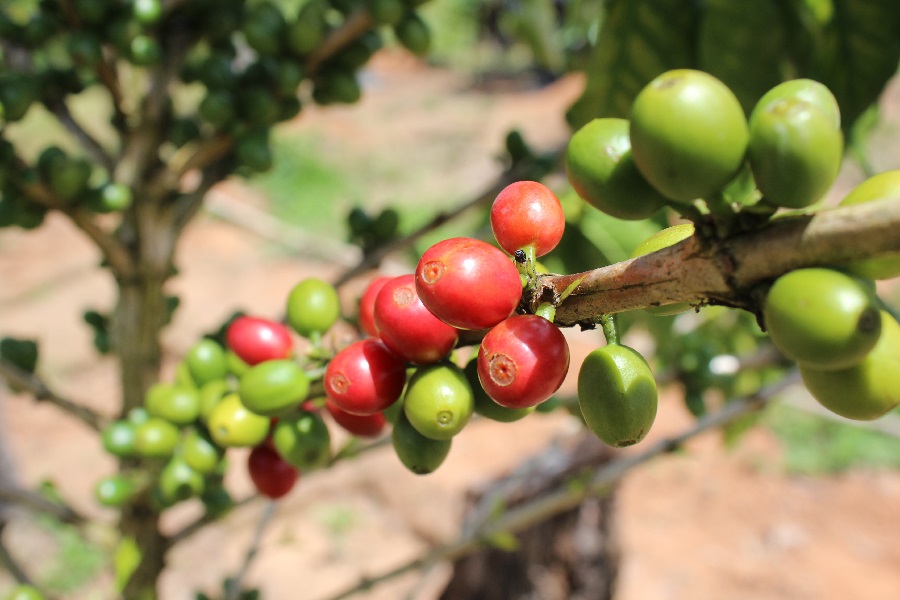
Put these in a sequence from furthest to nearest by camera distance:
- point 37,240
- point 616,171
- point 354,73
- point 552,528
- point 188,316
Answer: point 37,240 → point 188,316 → point 552,528 → point 354,73 → point 616,171

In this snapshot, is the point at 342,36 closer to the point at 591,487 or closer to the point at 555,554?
the point at 591,487

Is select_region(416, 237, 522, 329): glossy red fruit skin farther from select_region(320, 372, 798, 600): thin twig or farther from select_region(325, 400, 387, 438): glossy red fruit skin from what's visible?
select_region(320, 372, 798, 600): thin twig

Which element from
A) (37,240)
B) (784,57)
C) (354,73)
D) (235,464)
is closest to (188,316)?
(235,464)

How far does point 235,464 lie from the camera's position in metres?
5.70

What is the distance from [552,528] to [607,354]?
312 centimetres

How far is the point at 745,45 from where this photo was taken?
1.60 meters

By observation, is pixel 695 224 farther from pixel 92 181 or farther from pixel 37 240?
pixel 37 240

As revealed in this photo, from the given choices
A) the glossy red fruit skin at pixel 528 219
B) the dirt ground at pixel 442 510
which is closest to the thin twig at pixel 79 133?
the glossy red fruit skin at pixel 528 219

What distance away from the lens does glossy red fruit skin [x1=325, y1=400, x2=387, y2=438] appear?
1160 millimetres

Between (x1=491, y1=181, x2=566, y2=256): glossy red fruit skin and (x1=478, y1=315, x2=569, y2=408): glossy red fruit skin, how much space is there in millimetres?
121

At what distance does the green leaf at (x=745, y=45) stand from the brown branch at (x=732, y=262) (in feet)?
3.50

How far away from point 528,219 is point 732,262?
0.86ft

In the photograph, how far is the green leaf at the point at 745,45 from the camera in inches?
62.2

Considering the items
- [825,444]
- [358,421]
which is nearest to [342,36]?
[358,421]
